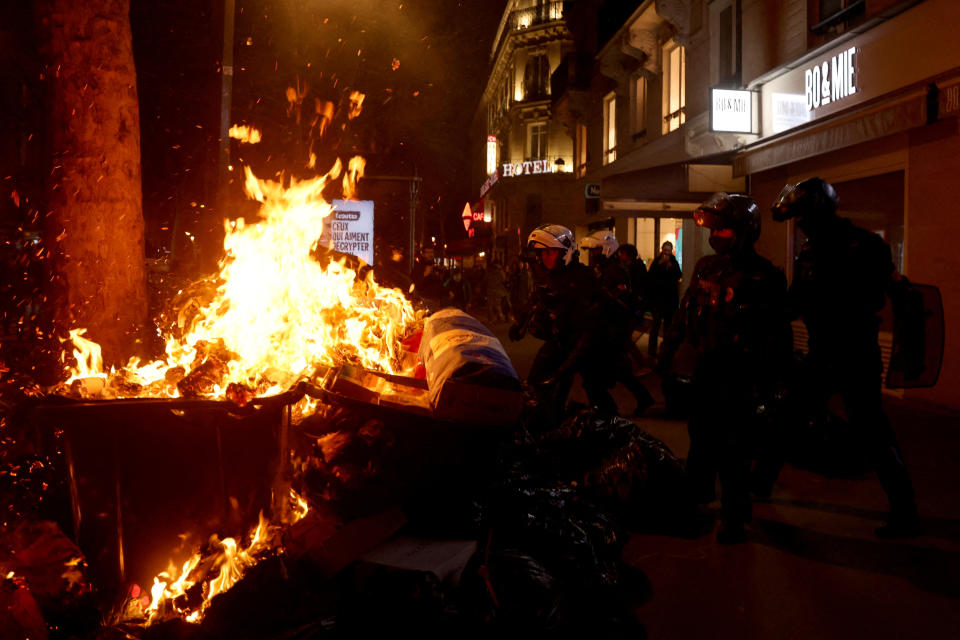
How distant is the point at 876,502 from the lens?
15.6ft

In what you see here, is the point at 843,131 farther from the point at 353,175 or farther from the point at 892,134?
the point at 353,175

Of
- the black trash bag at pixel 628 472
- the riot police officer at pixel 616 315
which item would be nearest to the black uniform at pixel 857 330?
the black trash bag at pixel 628 472

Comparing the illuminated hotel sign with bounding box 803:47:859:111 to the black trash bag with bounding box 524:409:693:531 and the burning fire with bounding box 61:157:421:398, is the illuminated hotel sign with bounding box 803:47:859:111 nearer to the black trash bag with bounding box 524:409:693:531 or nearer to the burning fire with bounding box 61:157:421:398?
the burning fire with bounding box 61:157:421:398

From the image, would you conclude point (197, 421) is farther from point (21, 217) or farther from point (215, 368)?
point (21, 217)

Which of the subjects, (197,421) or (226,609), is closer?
(226,609)

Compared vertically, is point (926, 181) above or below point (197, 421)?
above

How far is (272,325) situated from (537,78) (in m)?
43.6

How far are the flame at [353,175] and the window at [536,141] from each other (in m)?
29.8

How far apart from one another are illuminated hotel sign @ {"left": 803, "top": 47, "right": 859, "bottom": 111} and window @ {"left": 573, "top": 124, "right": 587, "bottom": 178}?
19.0 meters

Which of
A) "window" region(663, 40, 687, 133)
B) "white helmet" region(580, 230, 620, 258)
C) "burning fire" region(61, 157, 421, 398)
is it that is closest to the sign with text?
"window" region(663, 40, 687, 133)

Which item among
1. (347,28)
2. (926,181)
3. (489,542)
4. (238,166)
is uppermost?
(347,28)

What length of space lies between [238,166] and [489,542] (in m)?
12.6

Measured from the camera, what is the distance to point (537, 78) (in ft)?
148

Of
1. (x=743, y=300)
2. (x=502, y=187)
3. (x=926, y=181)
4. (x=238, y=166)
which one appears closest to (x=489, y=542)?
(x=743, y=300)
